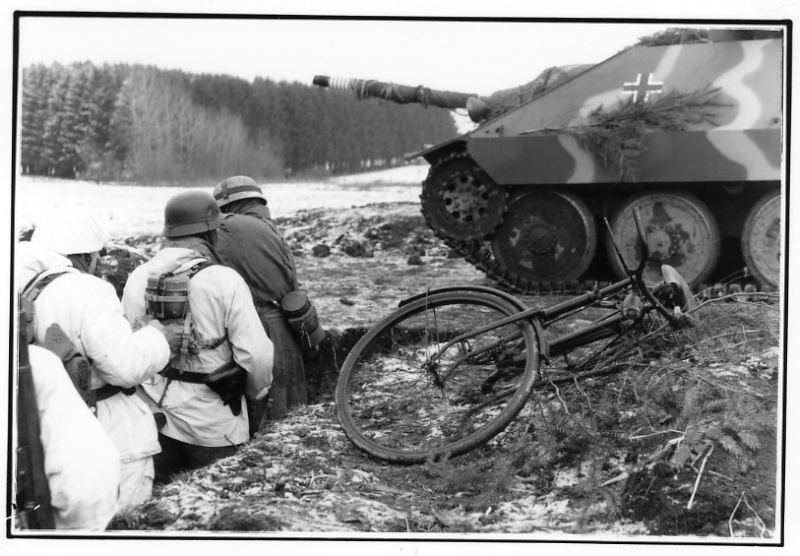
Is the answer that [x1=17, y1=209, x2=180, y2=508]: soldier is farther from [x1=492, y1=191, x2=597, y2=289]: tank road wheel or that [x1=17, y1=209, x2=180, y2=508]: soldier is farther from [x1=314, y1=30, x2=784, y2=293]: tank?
[x1=492, y1=191, x2=597, y2=289]: tank road wheel

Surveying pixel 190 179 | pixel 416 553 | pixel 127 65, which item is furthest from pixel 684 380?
pixel 190 179

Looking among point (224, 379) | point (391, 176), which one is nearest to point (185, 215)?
point (224, 379)

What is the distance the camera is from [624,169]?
897cm

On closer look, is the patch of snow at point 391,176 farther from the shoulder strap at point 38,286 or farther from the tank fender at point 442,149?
the shoulder strap at point 38,286

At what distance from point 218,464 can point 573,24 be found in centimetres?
285

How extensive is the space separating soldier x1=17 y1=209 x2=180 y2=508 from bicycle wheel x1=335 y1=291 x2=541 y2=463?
1095mm

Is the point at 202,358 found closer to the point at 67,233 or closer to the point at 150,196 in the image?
the point at 67,233

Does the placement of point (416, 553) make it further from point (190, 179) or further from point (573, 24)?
point (190, 179)

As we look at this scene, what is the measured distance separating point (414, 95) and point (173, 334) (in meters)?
6.64

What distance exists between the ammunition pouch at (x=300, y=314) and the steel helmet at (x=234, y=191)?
698 mm

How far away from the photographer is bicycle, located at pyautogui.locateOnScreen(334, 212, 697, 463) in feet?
14.7

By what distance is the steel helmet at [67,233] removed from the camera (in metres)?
3.73

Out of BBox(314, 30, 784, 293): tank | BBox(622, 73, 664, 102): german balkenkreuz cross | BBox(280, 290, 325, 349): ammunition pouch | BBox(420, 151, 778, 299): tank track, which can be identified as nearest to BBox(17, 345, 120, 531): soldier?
BBox(280, 290, 325, 349): ammunition pouch

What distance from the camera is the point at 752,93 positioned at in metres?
8.62
